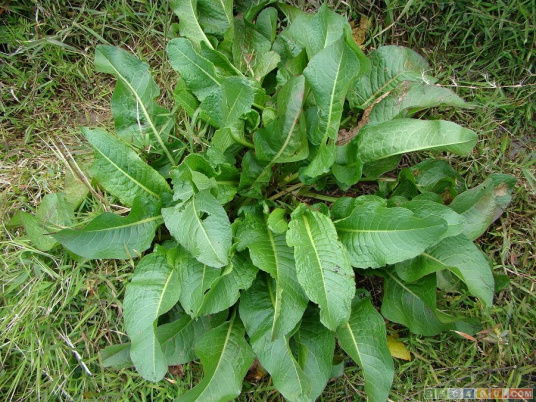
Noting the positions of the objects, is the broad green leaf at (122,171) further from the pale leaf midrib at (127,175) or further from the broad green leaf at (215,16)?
the broad green leaf at (215,16)

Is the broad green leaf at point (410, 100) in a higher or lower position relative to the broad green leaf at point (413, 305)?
higher

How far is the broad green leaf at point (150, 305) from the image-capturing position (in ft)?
5.00

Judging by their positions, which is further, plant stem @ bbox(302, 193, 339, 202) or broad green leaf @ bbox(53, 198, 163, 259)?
plant stem @ bbox(302, 193, 339, 202)

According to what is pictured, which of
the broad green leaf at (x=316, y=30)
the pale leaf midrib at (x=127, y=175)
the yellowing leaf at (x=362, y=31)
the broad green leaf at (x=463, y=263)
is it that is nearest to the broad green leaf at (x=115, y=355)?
the pale leaf midrib at (x=127, y=175)

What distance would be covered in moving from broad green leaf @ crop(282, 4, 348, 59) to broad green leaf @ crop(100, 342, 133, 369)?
1342 millimetres

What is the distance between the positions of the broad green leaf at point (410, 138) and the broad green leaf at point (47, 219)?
123cm

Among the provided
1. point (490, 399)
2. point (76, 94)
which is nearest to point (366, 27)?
point (76, 94)

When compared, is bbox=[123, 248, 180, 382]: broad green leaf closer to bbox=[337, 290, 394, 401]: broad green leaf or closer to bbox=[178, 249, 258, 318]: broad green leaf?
bbox=[178, 249, 258, 318]: broad green leaf

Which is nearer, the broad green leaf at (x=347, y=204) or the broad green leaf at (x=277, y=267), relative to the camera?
the broad green leaf at (x=277, y=267)

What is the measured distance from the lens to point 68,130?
2.03 m

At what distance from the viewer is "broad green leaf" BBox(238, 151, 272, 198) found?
1674mm

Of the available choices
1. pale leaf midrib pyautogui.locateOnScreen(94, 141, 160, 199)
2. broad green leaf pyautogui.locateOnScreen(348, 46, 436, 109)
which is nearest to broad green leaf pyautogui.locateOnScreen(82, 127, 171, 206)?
pale leaf midrib pyautogui.locateOnScreen(94, 141, 160, 199)

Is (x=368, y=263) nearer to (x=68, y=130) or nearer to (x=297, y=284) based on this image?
(x=297, y=284)

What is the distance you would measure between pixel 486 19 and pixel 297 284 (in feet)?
4.61
